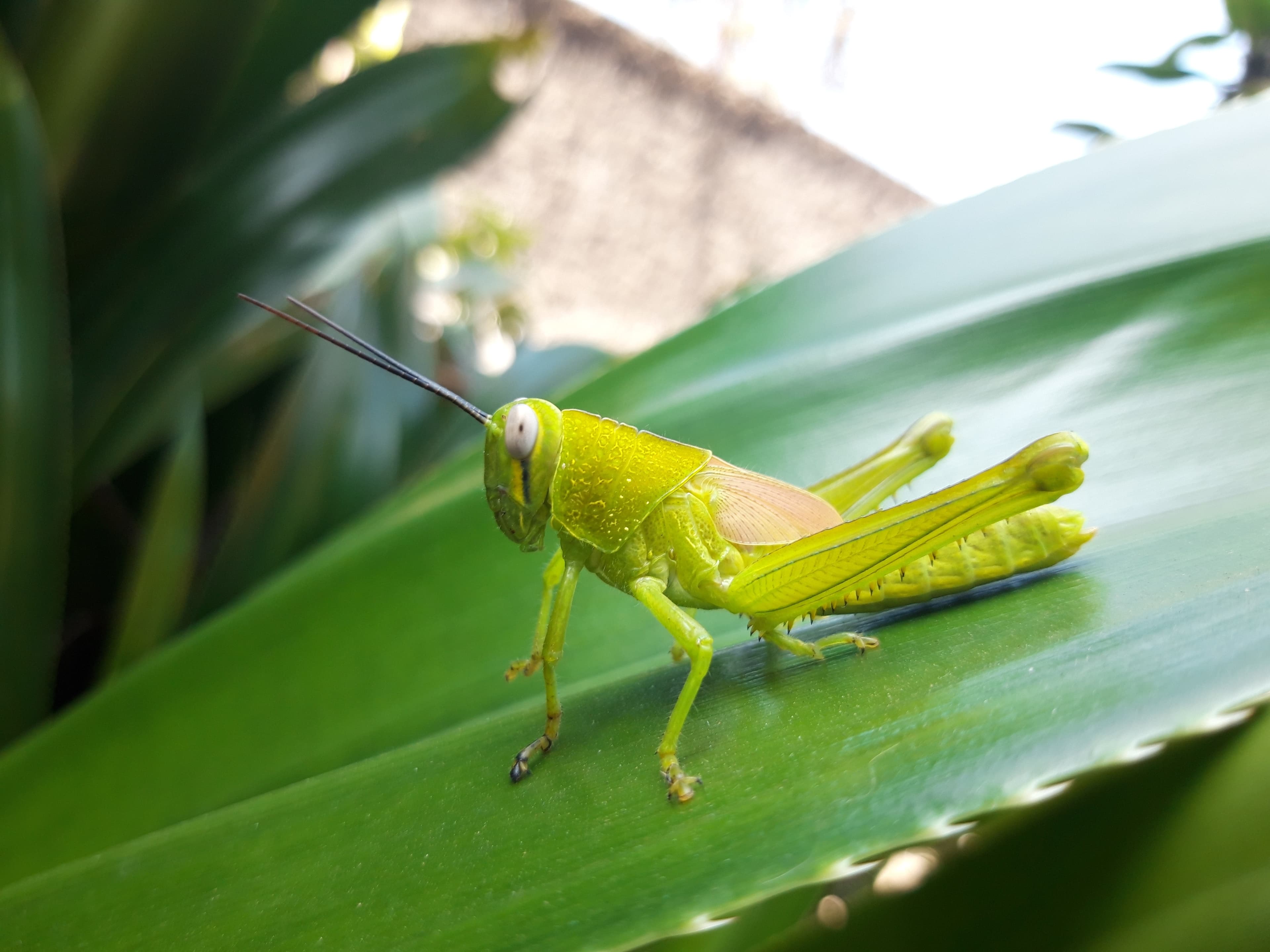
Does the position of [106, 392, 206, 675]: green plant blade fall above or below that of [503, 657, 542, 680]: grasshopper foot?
below

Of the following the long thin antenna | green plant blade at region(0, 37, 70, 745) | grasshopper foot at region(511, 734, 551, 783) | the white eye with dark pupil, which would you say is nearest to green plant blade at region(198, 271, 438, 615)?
green plant blade at region(0, 37, 70, 745)

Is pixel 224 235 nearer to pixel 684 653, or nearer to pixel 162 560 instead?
pixel 162 560

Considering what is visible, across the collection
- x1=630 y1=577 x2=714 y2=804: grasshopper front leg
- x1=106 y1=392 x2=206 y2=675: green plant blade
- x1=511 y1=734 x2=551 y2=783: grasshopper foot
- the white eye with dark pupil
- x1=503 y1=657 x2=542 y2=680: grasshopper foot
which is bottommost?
x1=106 y1=392 x2=206 y2=675: green plant blade

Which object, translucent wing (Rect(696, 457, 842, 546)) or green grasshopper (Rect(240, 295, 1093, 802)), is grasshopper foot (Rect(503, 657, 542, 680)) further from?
translucent wing (Rect(696, 457, 842, 546))

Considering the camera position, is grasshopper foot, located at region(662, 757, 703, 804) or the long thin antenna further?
the long thin antenna

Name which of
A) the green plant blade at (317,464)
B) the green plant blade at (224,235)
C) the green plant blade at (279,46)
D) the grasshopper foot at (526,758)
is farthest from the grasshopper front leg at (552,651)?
the green plant blade at (279,46)

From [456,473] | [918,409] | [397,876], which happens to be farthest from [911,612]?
[456,473]
